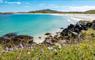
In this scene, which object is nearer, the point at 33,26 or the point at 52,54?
the point at 52,54

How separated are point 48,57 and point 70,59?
21.8 inches

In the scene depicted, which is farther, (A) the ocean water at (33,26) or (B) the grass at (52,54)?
(A) the ocean water at (33,26)

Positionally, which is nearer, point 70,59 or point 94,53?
point 70,59

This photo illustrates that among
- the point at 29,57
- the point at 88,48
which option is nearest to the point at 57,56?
the point at 29,57

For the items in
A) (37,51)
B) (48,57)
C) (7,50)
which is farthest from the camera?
(7,50)

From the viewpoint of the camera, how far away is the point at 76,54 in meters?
6.77

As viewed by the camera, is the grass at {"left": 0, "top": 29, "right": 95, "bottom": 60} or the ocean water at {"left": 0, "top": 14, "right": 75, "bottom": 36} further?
the ocean water at {"left": 0, "top": 14, "right": 75, "bottom": 36}

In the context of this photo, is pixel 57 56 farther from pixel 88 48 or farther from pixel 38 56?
pixel 88 48

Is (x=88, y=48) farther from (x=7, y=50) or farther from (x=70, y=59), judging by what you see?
(x=7, y=50)

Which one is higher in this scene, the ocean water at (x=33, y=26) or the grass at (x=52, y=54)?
the grass at (x=52, y=54)

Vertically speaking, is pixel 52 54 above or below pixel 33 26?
above

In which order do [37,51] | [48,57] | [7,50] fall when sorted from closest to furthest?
[48,57] → [37,51] → [7,50]

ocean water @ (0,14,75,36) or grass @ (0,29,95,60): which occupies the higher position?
grass @ (0,29,95,60)

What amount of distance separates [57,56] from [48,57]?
289 millimetres
